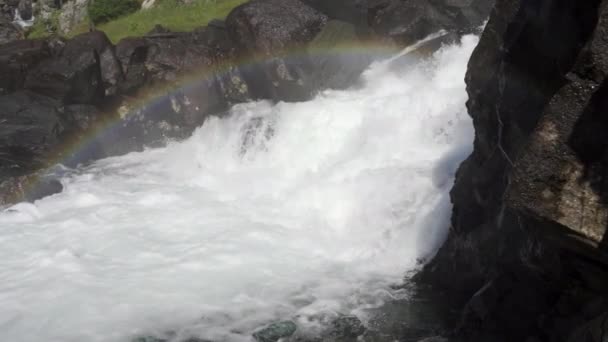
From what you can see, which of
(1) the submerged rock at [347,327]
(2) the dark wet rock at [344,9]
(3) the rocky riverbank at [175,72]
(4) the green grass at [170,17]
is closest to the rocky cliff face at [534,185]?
(1) the submerged rock at [347,327]

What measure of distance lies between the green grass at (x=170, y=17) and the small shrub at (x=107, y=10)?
512 millimetres

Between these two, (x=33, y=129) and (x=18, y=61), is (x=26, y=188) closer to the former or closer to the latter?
(x=33, y=129)

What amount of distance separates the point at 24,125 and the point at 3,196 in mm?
3259

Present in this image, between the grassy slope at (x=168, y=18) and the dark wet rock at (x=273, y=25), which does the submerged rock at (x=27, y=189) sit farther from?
the grassy slope at (x=168, y=18)

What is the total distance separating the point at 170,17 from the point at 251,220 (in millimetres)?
16232

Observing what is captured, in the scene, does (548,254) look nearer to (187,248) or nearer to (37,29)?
(187,248)

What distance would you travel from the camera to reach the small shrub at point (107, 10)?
1219 inches

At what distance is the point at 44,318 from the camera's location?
10750mm

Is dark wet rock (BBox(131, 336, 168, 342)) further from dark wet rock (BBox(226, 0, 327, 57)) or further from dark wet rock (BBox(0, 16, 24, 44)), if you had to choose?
dark wet rock (BBox(0, 16, 24, 44))

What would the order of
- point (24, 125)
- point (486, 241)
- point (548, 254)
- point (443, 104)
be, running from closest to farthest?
point (548, 254) < point (486, 241) < point (443, 104) < point (24, 125)

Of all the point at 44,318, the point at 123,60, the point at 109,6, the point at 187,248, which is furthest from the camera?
the point at 109,6

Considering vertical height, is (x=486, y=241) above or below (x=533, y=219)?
below

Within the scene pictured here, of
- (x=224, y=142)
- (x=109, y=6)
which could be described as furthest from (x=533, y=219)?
(x=109, y=6)

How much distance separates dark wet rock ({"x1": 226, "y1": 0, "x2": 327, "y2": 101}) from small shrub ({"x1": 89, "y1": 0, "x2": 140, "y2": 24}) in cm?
1123
